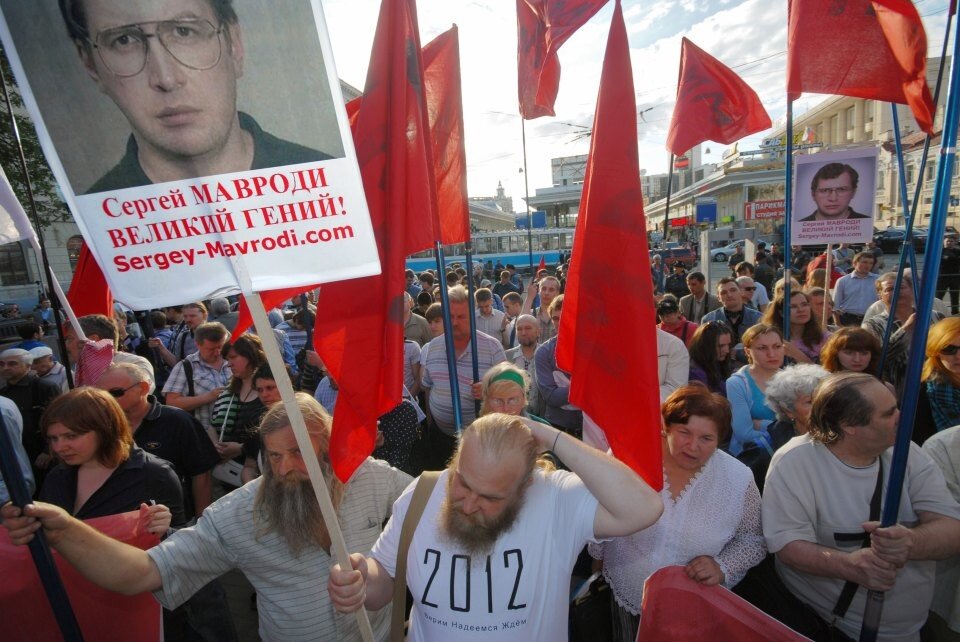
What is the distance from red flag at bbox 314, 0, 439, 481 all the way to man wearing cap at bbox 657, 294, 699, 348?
322 centimetres

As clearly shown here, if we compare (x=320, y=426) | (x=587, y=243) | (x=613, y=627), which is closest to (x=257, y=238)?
(x=320, y=426)

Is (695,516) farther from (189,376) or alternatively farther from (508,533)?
(189,376)

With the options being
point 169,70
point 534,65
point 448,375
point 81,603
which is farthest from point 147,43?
point 448,375

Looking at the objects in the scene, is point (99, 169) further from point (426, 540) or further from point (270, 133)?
point (426, 540)

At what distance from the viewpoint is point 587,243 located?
210 cm

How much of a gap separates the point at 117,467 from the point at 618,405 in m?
2.14

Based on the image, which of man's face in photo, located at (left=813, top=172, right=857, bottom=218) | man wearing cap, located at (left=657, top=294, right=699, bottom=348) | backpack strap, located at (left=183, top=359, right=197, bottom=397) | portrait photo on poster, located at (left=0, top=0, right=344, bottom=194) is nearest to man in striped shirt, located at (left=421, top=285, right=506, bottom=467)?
man wearing cap, located at (left=657, top=294, right=699, bottom=348)

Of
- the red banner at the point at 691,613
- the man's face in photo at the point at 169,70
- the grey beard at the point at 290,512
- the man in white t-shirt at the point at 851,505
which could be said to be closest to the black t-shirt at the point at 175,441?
the grey beard at the point at 290,512

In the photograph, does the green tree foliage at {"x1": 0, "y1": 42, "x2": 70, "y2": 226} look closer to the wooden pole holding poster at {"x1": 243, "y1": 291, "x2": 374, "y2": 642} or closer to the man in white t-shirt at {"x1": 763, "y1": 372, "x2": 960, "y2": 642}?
the wooden pole holding poster at {"x1": 243, "y1": 291, "x2": 374, "y2": 642}

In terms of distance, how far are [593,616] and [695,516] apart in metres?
0.74

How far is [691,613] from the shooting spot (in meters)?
1.81

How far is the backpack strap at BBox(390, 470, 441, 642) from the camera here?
69.9 inches

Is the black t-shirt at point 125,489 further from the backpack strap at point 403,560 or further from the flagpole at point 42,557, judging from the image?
the backpack strap at point 403,560

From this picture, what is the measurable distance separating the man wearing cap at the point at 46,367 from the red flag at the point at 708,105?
555cm
